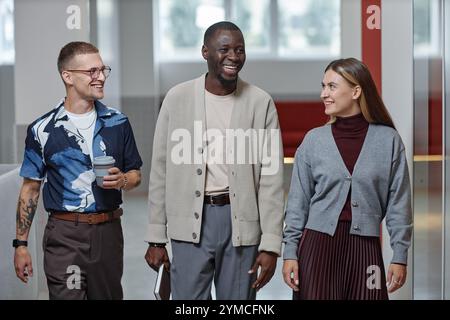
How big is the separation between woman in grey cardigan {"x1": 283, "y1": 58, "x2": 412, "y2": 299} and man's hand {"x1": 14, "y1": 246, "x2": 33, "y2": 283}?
892 mm

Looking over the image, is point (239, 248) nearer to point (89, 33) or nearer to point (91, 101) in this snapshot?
point (91, 101)

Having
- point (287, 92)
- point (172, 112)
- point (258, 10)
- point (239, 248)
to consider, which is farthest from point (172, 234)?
point (258, 10)

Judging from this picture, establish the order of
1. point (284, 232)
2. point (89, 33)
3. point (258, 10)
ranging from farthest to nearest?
point (258, 10)
point (89, 33)
point (284, 232)

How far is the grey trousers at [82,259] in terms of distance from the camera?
268 centimetres

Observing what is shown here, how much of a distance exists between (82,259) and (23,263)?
0.25 m

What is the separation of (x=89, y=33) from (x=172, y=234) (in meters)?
0.76

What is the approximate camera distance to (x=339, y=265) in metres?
2.59

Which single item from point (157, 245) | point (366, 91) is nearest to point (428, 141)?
point (366, 91)

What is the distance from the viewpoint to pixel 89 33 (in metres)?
2.82

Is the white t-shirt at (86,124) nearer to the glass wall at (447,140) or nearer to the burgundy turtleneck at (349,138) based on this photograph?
the burgundy turtleneck at (349,138)

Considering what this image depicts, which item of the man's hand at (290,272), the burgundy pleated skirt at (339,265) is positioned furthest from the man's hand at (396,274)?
the man's hand at (290,272)

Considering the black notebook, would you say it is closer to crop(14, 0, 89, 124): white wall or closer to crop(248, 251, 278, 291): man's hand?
crop(248, 251, 278, 291): man's hand

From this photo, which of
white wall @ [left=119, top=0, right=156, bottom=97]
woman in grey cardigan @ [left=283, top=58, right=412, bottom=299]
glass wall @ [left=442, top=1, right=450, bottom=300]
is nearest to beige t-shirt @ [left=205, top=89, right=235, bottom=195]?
woman in grey cardigan @ [left=283, top=58, right=412, bottom=299]

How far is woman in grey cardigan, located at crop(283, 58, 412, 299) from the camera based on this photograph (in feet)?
8.39
